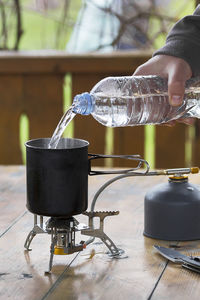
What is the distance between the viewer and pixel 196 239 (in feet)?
4.75

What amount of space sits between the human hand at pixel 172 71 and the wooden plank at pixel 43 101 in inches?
57.9

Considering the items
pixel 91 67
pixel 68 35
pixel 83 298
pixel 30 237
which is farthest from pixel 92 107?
pixel 68 35

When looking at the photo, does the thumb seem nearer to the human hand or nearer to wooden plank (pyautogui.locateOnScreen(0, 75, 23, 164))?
the human hand

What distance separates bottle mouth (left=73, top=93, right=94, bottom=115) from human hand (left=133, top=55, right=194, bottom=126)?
0.58ft

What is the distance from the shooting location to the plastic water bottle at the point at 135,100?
1520mm

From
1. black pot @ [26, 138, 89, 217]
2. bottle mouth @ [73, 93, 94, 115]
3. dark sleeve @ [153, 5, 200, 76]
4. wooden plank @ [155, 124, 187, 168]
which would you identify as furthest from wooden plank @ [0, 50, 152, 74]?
black pot @ [26, 138, 89, 217]

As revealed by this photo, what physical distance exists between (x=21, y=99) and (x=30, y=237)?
1770mm

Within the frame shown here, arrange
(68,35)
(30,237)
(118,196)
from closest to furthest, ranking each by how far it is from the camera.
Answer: (30,237) < (118,196) < (68,35)

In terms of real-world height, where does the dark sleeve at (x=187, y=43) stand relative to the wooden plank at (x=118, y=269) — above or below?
above

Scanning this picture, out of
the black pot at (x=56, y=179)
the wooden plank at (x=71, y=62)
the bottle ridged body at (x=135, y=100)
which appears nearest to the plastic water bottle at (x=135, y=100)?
the bottle ridged body at (x=135, y=100)

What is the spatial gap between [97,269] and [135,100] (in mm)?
483

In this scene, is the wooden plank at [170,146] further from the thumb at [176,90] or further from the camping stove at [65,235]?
the camping stove at [65,235]

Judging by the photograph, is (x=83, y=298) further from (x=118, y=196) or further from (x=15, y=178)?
(x=15, y=178)

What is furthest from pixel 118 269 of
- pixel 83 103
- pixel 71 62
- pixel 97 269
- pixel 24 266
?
pixel 71 62
